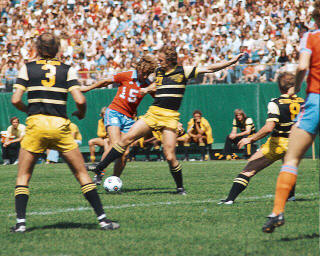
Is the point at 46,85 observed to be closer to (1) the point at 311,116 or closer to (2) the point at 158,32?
(1) the point at 311,116

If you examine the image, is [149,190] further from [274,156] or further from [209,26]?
[209,26]

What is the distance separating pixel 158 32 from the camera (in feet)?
78.1

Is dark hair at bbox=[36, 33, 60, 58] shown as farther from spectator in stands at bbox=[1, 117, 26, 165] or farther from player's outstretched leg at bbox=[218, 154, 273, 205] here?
spectator in stands at bbox=[1, 117, 26, 165]

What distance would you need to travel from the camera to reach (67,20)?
27.6 meters

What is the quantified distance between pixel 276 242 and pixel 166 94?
4.31 m

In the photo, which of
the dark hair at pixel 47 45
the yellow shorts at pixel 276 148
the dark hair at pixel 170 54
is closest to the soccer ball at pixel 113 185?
the dark hair at pixel 170 54

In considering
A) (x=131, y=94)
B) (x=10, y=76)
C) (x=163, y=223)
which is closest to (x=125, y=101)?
(x=131, y=94)

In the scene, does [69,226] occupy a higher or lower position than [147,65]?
lower

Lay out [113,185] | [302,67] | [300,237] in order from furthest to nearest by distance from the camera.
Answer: [113,185] → [300,237] → [302,67]

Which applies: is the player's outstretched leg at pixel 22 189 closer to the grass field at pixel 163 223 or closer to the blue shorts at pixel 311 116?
the grass field at pixel 163 223

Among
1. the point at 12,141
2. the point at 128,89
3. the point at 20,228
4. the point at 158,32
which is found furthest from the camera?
the point at 158,32

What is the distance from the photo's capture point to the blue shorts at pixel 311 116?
521 centimetres

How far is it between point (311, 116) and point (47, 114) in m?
2.55

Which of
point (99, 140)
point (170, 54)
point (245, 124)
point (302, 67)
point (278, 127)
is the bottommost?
point (99, 140)
